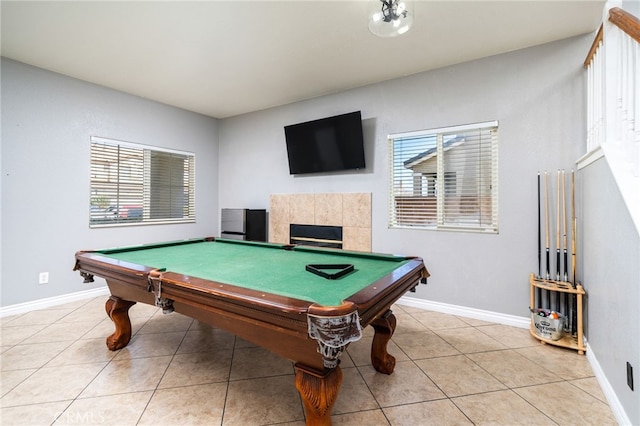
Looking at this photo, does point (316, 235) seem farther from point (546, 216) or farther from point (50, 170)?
point (50, 170)

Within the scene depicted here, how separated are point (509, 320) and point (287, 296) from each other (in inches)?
106

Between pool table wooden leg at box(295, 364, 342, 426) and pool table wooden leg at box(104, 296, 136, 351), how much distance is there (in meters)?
1.76

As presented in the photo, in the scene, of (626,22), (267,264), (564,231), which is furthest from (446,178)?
(267,264)

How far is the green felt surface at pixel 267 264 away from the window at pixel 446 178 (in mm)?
1448

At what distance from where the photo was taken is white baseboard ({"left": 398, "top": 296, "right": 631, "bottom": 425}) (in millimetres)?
1536

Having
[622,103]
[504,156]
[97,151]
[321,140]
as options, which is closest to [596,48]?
[622,103]

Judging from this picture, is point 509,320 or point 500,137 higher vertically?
point 500,137

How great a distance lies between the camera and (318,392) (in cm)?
117

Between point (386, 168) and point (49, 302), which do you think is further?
point (386, 168)

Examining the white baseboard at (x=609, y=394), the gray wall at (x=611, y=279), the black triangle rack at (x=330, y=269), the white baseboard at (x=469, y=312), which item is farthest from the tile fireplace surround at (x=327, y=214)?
the white baseboard at (x=609, y=394)

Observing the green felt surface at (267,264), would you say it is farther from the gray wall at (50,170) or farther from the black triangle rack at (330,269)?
the gray wall at (50,170)

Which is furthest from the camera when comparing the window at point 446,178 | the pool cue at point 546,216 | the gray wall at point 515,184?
the window at point 446,178

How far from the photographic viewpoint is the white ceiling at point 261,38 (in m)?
2.18

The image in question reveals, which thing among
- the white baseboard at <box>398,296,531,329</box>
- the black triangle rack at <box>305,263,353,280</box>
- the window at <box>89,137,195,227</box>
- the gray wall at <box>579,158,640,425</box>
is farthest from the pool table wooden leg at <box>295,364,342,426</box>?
the window at <box>89,137,195,227</box>
